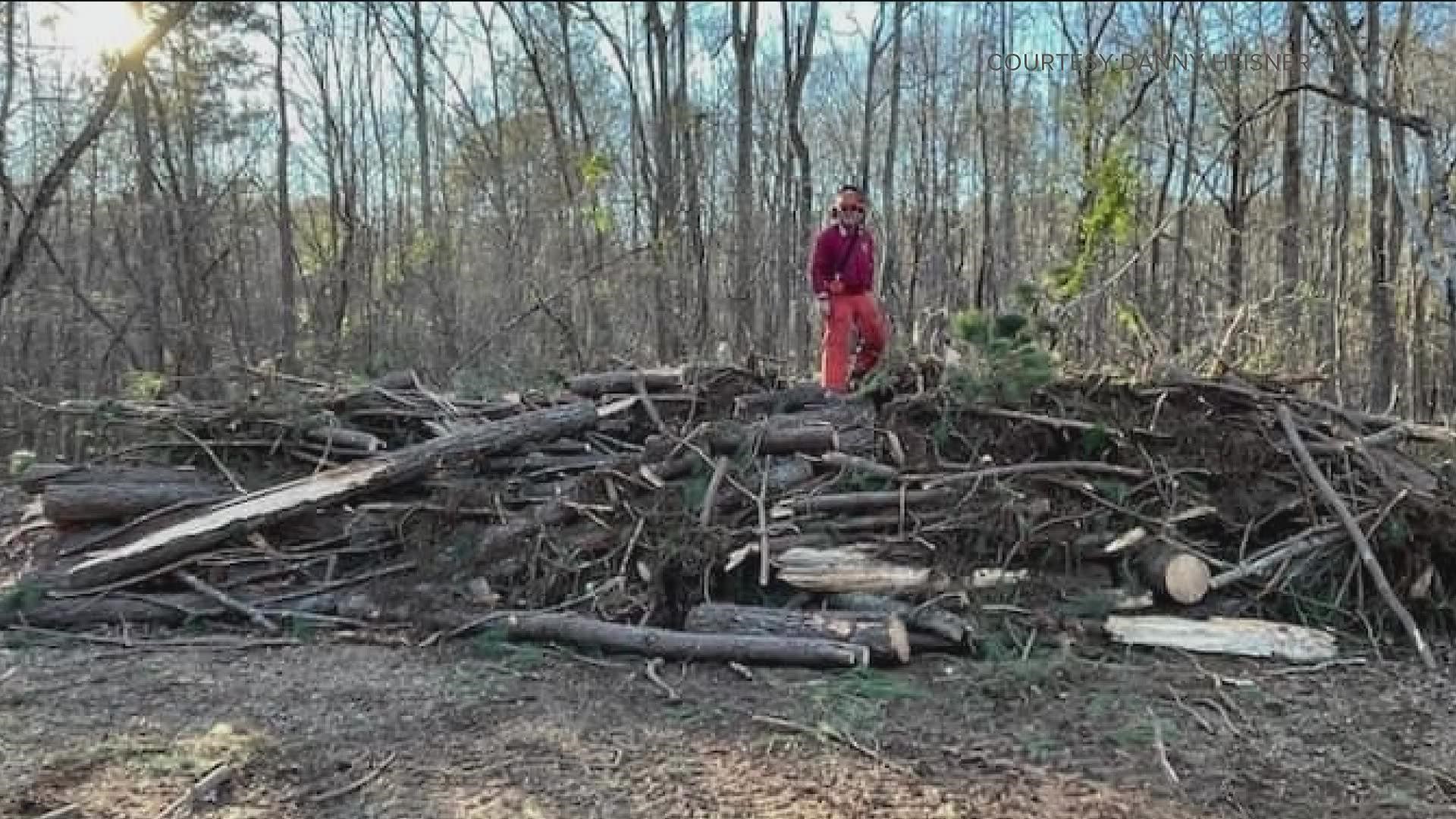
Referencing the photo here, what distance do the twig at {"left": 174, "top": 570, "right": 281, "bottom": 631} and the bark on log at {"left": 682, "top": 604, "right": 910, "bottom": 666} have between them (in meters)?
2.32

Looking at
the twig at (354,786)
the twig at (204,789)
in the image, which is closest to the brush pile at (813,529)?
the twig at (354,786)

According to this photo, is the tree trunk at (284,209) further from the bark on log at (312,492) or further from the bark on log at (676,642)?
the bark on log at (676,642)

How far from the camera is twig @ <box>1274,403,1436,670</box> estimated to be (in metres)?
5.06

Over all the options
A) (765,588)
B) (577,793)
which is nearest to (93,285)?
(765,588)

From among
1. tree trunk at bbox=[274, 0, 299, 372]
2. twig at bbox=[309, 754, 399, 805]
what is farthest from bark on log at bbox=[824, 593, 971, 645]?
tree trunk at bbox=[274, 0, 299, 372]

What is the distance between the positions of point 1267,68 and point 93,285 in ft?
59.1

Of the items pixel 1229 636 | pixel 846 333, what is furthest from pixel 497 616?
pixel 1229 636

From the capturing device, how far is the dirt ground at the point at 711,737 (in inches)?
140

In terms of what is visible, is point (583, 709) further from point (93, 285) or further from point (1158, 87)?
point (93, 285)

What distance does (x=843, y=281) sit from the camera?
7145mm

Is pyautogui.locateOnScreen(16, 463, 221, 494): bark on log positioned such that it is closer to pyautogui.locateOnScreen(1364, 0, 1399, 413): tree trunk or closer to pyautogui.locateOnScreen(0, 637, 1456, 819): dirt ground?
pyautogui.locateOnScreen(0, 637, 1456, 819): dirt ground

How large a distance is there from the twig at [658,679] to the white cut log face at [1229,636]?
7.07ft

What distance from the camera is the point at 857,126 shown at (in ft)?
67.2

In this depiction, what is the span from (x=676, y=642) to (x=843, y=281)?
A: 3.05 metres
